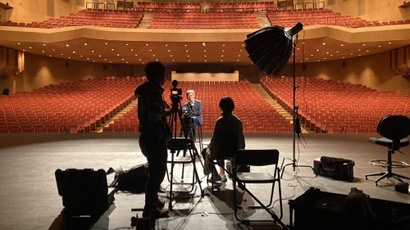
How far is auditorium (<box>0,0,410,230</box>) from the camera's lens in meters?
2.72

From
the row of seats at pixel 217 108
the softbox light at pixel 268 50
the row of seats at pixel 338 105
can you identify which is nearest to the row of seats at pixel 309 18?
the row of seats at pixel 338 105

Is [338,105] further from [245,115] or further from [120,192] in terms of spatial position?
[120,192]

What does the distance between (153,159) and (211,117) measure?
7.89 meters

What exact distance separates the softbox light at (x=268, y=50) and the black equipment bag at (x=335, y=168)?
5.16 ft

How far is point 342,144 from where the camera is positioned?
7012 mm

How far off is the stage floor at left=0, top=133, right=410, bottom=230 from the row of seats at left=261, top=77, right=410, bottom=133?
1992mm

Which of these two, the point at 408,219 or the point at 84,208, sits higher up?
the point at 408,219

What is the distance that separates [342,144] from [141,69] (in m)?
18.9

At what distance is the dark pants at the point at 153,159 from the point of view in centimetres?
249

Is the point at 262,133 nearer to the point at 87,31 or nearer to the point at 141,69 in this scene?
the point at 87,31

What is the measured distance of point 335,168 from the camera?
409cm

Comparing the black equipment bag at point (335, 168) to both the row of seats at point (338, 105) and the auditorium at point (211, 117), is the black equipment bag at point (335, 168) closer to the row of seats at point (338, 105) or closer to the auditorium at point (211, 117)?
the auditorium at point (211, 117)

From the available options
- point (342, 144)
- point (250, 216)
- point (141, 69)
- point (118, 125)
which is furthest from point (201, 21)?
point (250, 216)

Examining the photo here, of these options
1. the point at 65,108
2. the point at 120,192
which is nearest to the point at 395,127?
the point at 120,192
